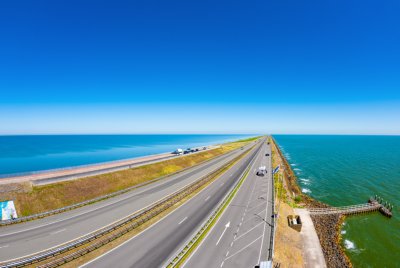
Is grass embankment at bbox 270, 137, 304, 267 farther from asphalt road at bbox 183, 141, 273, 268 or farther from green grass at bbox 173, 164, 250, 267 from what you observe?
green grass at bbox 173, 164, 250, 267

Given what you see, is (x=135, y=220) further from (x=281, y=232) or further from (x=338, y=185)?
(x=338, y=185)

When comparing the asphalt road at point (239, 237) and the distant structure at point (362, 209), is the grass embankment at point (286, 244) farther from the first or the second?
the distant structure at point (362, 209)

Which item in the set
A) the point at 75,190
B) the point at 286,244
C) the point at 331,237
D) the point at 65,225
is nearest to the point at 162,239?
the point at 65,225

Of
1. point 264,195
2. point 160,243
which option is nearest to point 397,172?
point 264,195

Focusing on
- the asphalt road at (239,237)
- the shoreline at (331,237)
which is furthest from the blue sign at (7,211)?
the shoreline at (331,237)

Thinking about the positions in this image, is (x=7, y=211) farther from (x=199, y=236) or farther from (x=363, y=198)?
(x=363, y=198)
